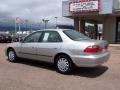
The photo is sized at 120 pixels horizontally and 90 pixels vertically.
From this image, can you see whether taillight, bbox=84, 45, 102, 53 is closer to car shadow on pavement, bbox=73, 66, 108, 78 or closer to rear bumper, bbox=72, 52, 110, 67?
rear bumper, bbox=72, 52, 110, 67

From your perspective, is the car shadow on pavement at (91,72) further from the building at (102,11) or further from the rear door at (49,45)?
the building at (102,11)

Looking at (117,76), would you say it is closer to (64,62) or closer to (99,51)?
(99,51)

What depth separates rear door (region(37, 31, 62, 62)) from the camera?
27.3ft

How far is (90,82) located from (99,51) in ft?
4.26

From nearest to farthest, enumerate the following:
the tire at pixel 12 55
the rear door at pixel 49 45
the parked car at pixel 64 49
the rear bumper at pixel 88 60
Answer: the rear bumper at pixel 88 60
the parked car at pixel 64 49
the rear door at pixel 49 45
the tire at pixel 12 55

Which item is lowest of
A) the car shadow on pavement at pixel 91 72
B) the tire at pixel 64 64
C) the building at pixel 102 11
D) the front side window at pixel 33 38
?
the car shadow on pavement at pixel 91 72

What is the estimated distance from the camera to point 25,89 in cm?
609

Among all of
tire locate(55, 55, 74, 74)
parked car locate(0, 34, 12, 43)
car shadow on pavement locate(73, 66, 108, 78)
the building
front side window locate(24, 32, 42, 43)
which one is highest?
the building

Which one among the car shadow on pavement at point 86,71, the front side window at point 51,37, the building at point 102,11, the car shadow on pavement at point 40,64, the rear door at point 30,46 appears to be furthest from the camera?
the building at point 102,11

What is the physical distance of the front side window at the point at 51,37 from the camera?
27.7 feet

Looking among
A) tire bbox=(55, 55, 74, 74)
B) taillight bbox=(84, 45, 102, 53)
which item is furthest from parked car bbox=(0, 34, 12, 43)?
taillight bbox=(84, 45, 102, 53)

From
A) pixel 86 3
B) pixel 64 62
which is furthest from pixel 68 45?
pixel 86 3

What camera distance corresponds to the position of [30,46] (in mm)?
9289

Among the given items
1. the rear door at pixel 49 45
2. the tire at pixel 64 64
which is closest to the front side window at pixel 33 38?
the rear door at pixel 49 45
